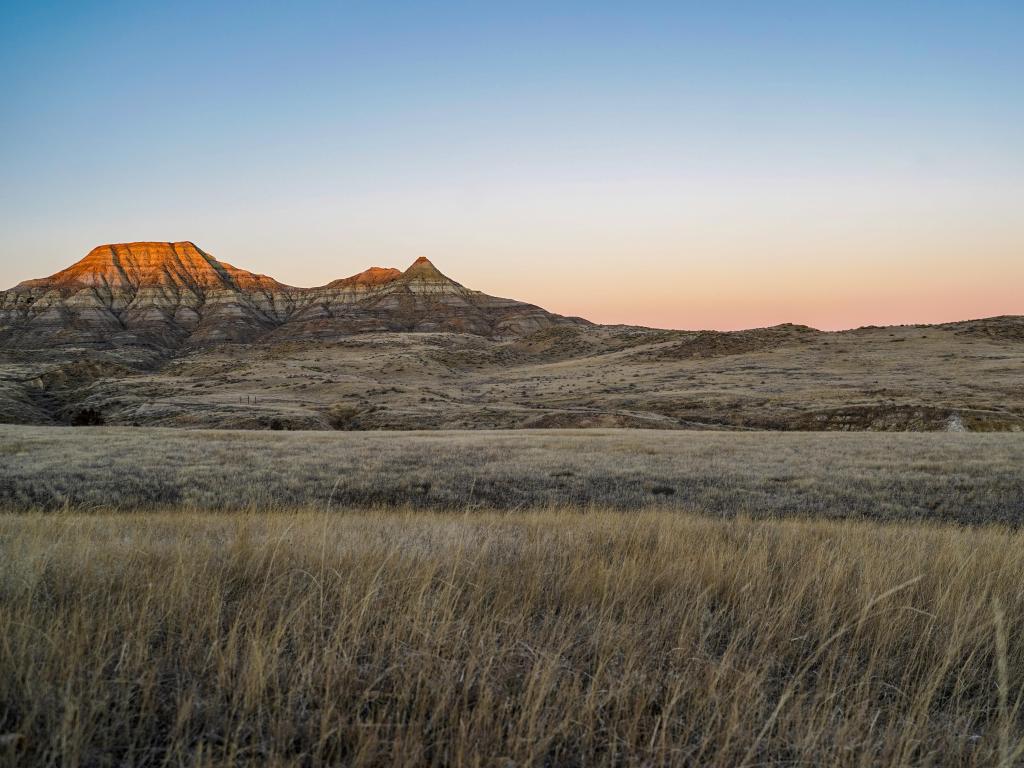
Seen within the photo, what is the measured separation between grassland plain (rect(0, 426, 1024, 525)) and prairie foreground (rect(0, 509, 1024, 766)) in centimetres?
577

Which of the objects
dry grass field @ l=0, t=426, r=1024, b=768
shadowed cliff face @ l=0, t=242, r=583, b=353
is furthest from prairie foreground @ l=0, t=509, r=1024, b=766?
shadowed cliff face @ l=0, t=242, r=583, b=353

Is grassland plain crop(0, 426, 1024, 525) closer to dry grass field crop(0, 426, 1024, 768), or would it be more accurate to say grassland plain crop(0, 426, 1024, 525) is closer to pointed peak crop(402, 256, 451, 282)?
dry grass field crop(0, 426, 1024, 768)

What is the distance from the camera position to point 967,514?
1053 cm

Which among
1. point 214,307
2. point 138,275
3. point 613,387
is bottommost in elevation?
point 613,387

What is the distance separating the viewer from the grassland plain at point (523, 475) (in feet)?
36.0

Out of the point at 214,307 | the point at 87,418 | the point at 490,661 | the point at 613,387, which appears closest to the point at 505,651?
the point at 490,661

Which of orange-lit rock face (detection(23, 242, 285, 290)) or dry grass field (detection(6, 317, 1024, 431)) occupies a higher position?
orange-lit rock face (detection(23, 242, 285, 290))

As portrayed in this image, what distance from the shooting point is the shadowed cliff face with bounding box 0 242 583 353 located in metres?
140

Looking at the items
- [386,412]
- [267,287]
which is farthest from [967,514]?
[267,287]

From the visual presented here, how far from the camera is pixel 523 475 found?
13758 millimetres

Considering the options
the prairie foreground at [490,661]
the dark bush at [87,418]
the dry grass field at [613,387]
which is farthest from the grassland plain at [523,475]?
the dark bush at [87,418]

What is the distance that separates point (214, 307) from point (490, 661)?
182 meters

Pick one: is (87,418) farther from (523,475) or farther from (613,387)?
(613,387)

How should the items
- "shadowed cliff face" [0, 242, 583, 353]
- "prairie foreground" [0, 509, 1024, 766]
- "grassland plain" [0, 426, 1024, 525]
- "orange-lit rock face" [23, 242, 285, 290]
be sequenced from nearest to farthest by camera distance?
"prairie foreground" [0, 509, 1024, 766], "grassland plain" [0, 426, 1024, 525], "shadowed cliff face" [0, 242, 583, 353], "orange-lit rock face" [23, 242, 285, 290]
